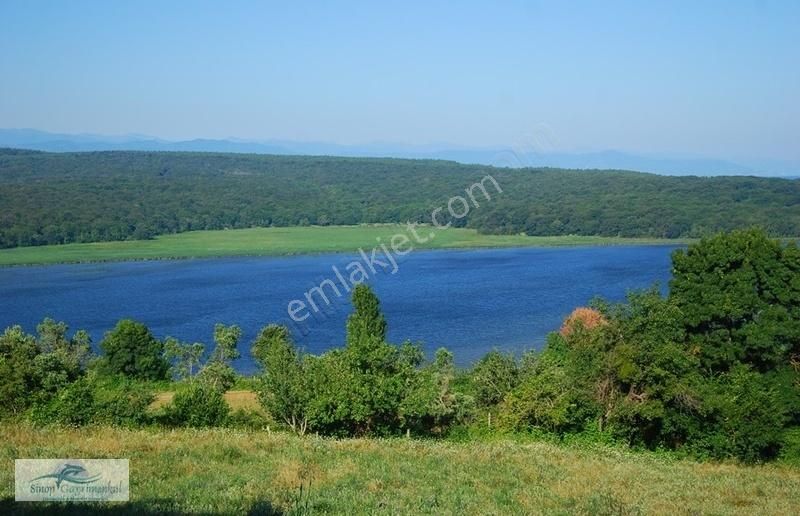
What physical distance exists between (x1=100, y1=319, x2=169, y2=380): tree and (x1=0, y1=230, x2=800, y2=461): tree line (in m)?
13.0

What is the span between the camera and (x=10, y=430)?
480 inches

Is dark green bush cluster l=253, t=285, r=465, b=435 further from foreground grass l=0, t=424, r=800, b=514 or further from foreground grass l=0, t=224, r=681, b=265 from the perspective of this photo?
foreground grass l=0, t=224, r=681, b=265

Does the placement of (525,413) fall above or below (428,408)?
below

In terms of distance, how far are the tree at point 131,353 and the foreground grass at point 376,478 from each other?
3031 cm

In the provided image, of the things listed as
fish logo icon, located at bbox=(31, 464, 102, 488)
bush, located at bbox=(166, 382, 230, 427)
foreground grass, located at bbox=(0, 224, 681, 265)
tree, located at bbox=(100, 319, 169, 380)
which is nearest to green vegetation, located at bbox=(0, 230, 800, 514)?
bush, located at bbox=(166, 382, 230, 427)

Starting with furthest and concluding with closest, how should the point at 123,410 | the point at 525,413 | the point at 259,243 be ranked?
the point at 259,243 → the point at 525,413 → the point at 123,410

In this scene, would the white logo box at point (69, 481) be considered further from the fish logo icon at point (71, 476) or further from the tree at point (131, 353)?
the tree at point (131, 353)

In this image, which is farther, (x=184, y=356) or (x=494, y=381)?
(x=184, y=356)

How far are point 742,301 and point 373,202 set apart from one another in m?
151

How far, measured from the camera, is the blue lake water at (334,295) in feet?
191

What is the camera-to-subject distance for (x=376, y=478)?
9.70 metres

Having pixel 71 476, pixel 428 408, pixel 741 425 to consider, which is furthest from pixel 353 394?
pixel 741 425

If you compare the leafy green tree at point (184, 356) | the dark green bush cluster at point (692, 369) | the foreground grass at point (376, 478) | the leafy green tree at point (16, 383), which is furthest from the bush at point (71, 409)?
the leafy green tree at point (184, 356)

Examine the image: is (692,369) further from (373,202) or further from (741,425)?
(373,202)
